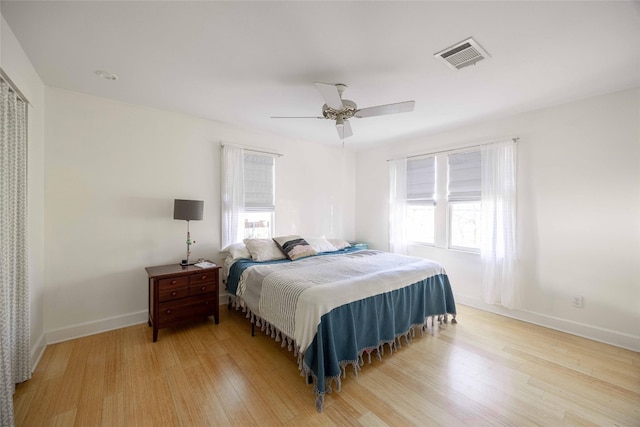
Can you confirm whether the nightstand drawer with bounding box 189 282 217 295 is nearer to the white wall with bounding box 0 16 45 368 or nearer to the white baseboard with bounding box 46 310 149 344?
the white baseboard with bounding box 46 310 149 344

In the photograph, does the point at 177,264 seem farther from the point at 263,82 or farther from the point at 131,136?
the point at 263,82

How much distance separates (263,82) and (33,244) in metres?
2.51

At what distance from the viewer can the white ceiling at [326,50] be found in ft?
5.15

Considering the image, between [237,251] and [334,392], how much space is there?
203 centimetres

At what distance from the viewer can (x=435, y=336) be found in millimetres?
2801

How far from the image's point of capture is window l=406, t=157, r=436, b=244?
4.11 metres

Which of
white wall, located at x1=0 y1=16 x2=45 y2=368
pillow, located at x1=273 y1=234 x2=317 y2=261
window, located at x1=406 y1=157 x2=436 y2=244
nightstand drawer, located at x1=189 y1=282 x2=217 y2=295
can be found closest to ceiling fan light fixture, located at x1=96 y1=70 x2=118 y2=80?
white wall, located at x1=0 y1=16 x2=45 y2=368

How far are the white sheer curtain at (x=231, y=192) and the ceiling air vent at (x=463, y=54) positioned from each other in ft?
8.94

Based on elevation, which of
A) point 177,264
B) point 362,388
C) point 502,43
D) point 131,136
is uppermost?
point 502,43

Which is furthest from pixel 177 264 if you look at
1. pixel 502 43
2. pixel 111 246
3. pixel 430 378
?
pixel 502 43

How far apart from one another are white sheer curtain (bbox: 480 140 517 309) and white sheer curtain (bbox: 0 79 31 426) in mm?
4430

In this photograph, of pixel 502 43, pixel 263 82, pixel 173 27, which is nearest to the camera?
pixel 173 27

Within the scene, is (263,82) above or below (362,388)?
above

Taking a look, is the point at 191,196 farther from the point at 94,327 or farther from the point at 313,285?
the point at 313,285
